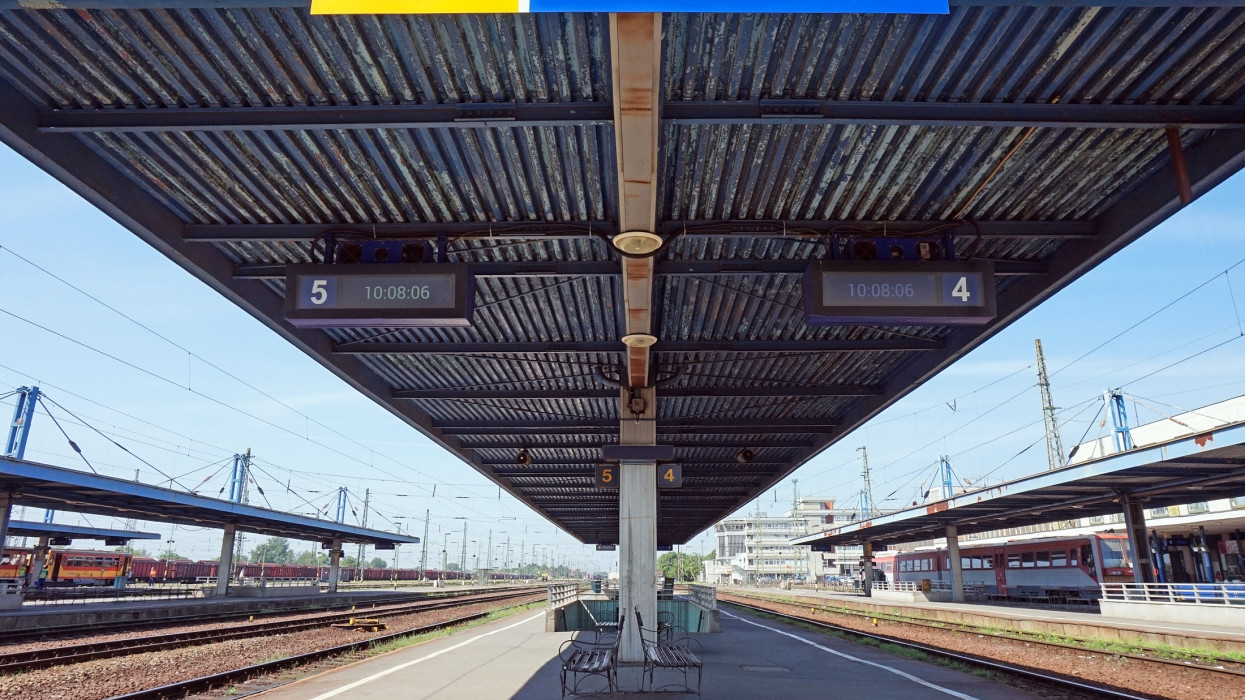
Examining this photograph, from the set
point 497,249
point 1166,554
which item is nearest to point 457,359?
point 497,249

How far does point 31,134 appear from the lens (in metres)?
6.77

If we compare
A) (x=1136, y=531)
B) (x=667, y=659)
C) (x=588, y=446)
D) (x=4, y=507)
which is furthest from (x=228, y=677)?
(x=1136, y=531)

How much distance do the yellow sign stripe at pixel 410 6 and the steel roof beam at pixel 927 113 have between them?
3258 mm

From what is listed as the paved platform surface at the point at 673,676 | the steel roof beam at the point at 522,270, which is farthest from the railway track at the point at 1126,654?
the steel roof beam at the point at 522,270

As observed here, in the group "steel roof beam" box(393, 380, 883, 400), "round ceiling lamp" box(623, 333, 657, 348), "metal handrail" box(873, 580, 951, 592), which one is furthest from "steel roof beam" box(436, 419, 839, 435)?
"metal handrail" box(873, 580, 951, 592)

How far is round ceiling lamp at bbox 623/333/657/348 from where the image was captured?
12.4m

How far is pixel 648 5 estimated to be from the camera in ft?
12.9

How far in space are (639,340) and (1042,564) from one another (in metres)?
34.1

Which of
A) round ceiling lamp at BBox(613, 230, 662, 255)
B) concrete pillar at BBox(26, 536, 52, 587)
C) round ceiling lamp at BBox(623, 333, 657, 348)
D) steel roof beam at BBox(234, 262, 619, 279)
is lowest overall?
concrete pillar at BBox(26, 536, 52, 587)

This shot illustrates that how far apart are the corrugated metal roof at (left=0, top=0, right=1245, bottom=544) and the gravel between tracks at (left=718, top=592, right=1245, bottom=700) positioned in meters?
5.74

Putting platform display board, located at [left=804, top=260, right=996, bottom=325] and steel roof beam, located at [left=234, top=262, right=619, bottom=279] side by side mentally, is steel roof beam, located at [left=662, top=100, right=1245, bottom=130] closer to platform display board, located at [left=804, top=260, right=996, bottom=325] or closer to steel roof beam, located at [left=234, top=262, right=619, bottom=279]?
platform display board, located at [left=804, top=260, right=996, bottom=325]

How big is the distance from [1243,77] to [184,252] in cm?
1093

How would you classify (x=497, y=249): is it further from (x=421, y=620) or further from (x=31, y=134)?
(x=421, y=620)

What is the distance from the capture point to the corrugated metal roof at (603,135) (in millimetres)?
6117
